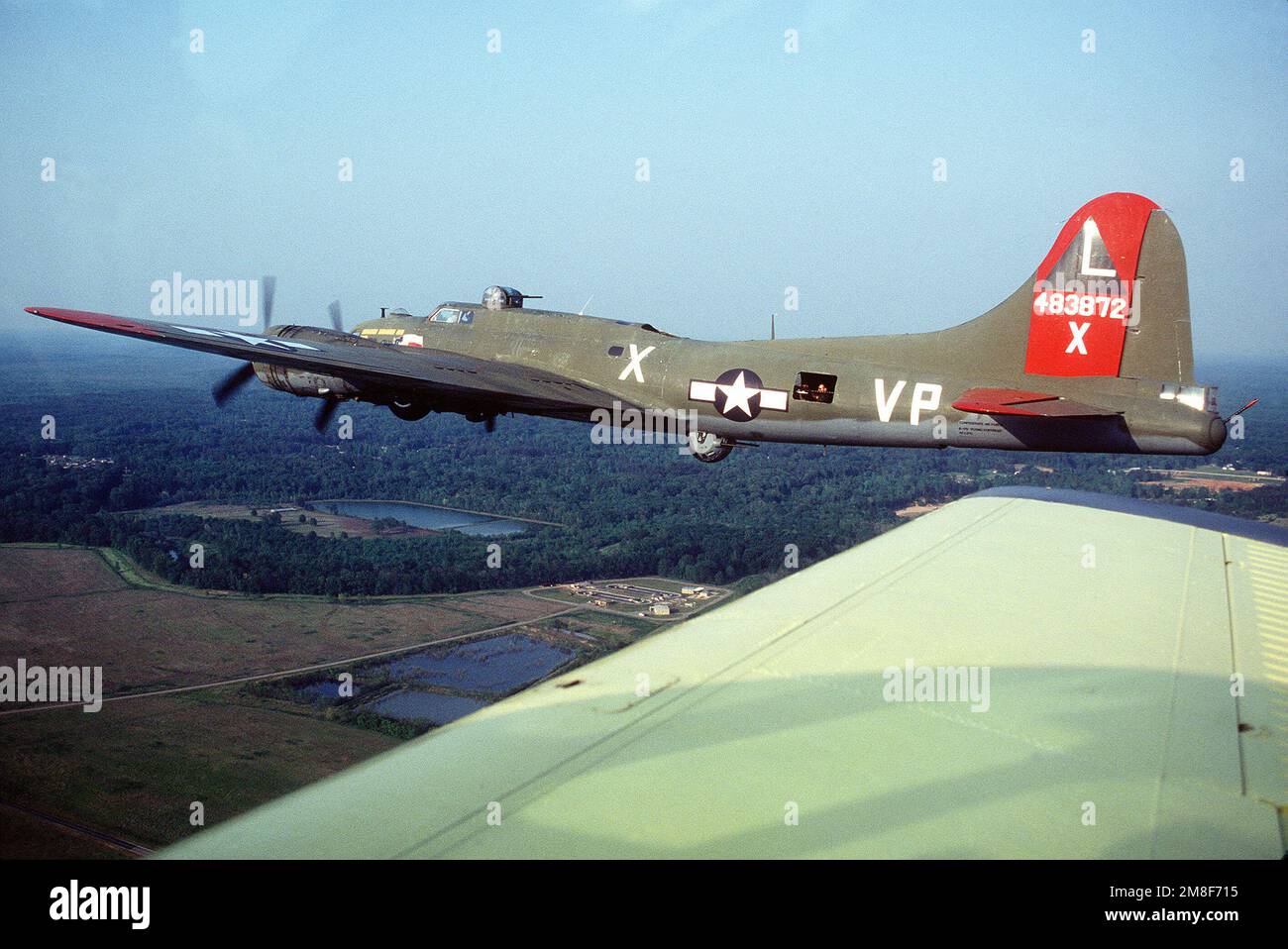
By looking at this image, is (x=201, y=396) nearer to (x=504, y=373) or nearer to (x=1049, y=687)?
(x=504, y=373)

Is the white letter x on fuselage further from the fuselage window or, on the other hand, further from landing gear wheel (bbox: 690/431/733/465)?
the fuselage window

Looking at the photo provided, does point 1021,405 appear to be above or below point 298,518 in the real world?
above

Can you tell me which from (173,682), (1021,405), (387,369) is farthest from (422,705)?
(1021,405)

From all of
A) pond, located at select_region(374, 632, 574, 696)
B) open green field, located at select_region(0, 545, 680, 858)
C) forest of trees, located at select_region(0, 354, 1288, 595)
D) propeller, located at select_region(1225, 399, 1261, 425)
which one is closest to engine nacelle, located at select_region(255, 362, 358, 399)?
forest of trees, located at select_region(0, 354, 1288, 595)

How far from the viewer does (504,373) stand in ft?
57.0

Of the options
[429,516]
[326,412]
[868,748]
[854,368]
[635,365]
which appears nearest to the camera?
[868,748]

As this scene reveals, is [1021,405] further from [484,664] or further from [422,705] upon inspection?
[484,664]

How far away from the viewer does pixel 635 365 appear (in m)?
16.7

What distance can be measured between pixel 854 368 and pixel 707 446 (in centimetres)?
290

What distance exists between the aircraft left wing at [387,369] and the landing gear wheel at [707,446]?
2.03 metres

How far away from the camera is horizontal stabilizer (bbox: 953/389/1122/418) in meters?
12.4

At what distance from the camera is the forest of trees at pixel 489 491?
26.1m
